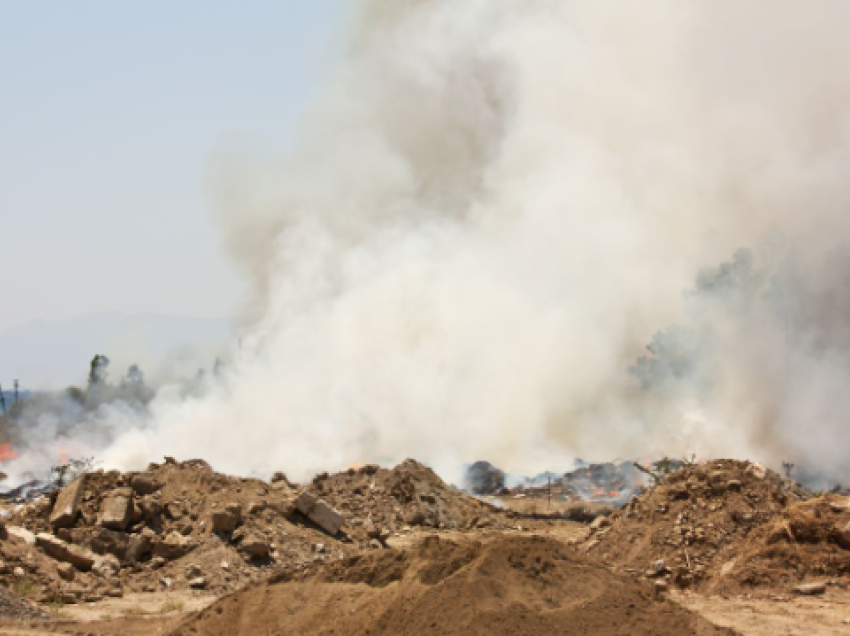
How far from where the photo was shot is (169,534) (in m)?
22.8

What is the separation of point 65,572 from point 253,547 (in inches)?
155

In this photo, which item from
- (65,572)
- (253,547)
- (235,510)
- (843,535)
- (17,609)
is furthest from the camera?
(235,510)

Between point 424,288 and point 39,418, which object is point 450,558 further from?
point 39,418

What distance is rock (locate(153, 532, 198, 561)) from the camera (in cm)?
2217

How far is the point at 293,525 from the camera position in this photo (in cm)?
2469

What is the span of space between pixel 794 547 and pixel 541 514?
15.5 meters

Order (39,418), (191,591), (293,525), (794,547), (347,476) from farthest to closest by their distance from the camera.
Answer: (39,418) < (347,476) < (293,525) < (191,591) < (794,547)

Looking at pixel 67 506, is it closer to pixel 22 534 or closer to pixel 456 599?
pixel 22 534

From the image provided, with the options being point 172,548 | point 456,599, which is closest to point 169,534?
point 172,548

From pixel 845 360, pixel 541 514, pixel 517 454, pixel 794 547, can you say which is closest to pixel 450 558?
pixel 794 547

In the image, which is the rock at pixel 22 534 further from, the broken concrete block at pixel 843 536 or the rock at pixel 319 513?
the broken concrete block at pixel 843 536

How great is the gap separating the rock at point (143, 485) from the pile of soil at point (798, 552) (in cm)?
1252

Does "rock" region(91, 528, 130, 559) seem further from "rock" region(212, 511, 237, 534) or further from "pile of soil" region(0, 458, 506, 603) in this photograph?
"rock" region(212, 511, 237, 534)

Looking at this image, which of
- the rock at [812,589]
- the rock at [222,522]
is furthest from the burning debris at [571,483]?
the rock at [812,589]
